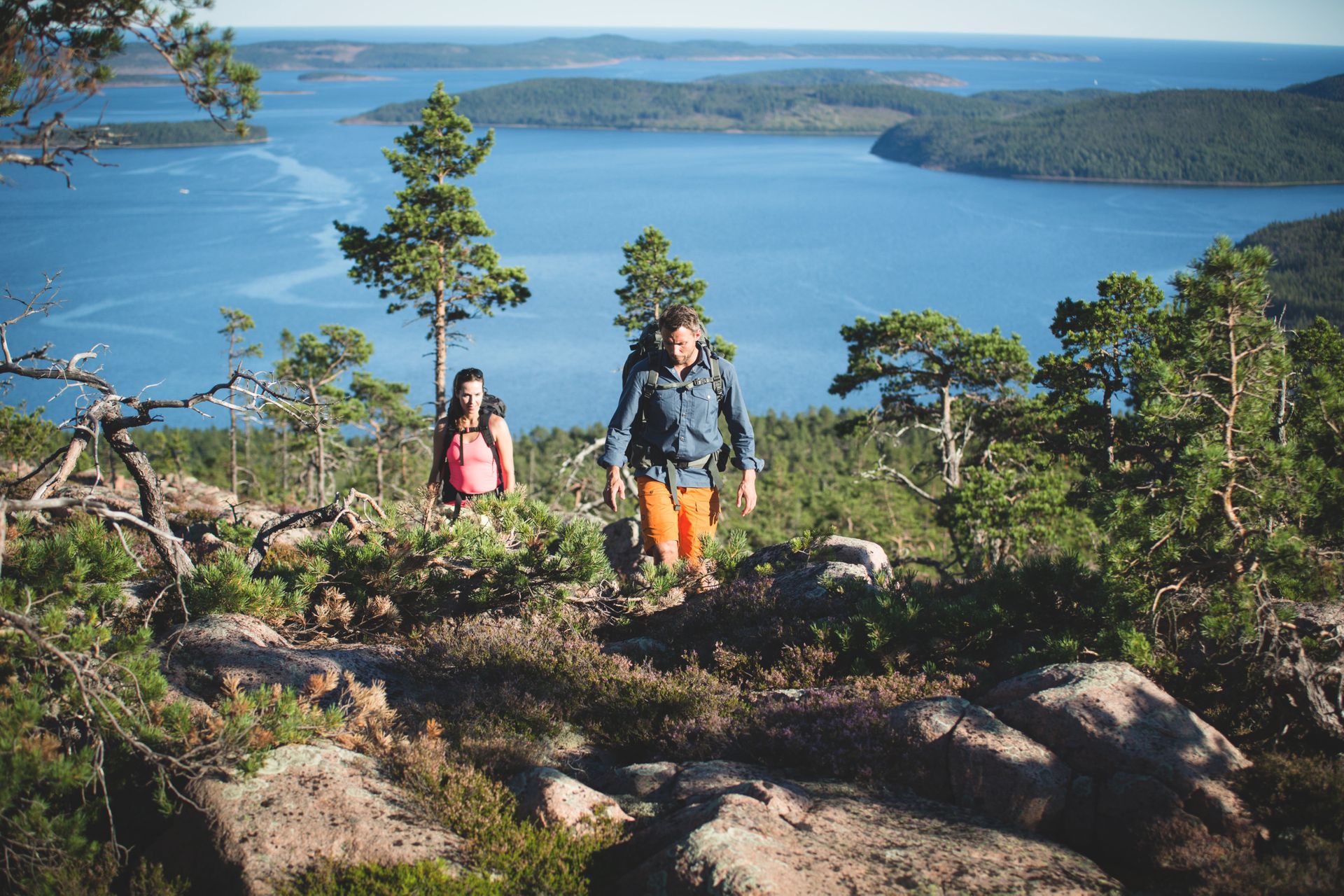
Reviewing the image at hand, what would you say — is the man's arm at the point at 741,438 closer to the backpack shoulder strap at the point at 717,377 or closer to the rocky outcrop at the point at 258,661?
the backpack shoulder strap at the point at 717,377

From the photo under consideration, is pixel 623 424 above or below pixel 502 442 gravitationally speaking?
above

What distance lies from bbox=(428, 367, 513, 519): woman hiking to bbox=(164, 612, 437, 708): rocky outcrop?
1.87 meters

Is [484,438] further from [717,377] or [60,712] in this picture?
[60,712]

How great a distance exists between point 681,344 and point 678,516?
145cm

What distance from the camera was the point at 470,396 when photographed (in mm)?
6867

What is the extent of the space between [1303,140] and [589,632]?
181266 mm

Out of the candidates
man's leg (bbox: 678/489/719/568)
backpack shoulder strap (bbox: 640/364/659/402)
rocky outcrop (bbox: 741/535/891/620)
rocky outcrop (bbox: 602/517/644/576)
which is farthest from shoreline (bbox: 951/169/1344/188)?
backpack shoulder strap (bbox: 640/364/659/402)

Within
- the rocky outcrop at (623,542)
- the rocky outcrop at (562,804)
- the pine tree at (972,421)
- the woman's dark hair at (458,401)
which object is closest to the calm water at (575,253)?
the pine tree at (972,421)

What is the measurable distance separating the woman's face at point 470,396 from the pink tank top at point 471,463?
0.67 feet

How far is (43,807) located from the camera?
325 cm

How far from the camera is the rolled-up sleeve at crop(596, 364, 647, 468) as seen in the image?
616 centimetres

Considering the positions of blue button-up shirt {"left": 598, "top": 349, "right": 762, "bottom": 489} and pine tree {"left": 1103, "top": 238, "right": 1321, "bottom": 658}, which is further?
blue button-up shirt {"left": 598, "top": 349, "right": 762, "bottom": 489}

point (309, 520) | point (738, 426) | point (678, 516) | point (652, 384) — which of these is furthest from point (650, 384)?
point (309, 520)

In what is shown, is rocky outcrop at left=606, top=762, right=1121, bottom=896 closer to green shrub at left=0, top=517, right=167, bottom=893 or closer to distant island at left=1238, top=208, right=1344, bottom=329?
green shrub at left=0, top=517, right=167, bottom=893
